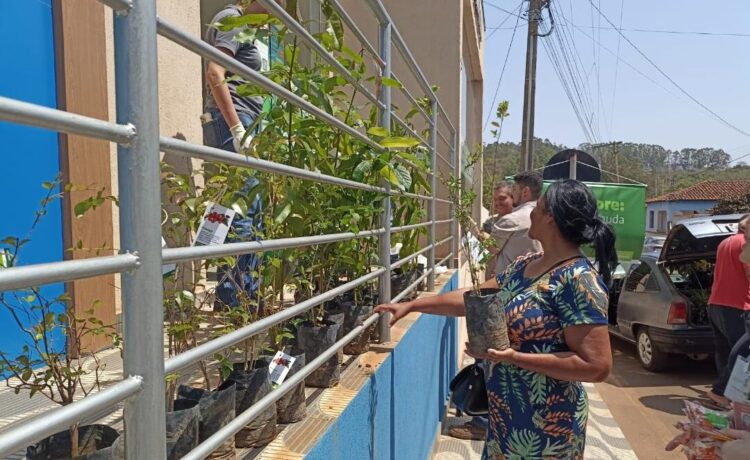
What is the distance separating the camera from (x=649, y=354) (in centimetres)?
700

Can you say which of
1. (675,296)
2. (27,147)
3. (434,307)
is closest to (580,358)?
(434,307)

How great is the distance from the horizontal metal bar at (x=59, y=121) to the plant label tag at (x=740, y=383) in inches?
104

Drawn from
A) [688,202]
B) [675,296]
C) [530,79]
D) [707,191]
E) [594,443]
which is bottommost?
[594,443]

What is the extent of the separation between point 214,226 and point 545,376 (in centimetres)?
131

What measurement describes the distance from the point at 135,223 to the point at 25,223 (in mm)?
1544

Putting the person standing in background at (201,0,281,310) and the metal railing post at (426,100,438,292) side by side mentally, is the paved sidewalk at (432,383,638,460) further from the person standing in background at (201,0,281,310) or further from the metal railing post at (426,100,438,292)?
the person standing in background at (201,0,281,310)

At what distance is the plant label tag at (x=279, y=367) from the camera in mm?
1534

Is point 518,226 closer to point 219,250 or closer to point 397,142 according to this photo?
point 397,142

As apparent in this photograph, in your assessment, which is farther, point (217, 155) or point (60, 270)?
point (217, 155)

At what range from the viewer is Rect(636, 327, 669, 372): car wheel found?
22.5 ft

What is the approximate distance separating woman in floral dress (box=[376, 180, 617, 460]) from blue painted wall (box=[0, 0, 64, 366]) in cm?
160

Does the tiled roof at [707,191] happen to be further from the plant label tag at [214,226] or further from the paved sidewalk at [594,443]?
the plant label tag at [214,226]

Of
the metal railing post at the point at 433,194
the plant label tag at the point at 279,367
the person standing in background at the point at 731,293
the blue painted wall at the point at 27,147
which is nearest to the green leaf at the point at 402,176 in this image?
the plant label tag at the point at 279,367

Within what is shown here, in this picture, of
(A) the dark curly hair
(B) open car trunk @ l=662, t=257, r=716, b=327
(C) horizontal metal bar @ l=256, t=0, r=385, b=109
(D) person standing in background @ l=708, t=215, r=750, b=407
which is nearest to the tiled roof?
(B) open car trunk @ l=662, t=257, r=716, b=327
